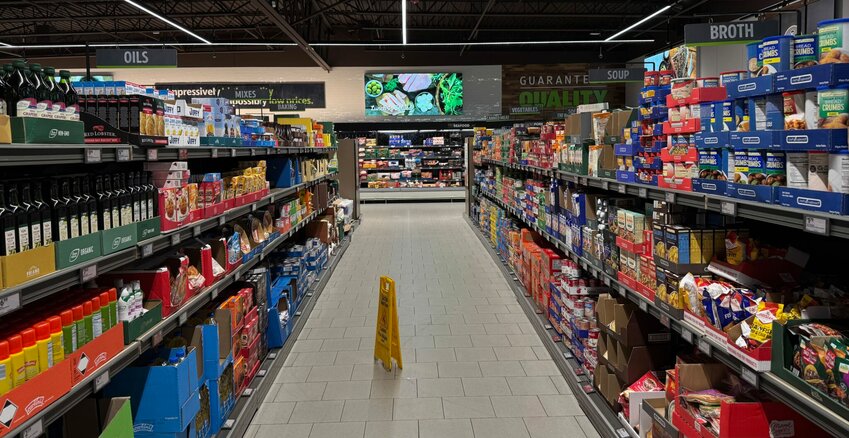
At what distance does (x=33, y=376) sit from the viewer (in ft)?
6.33

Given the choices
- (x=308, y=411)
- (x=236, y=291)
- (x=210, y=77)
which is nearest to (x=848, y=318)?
(x=308, y=411)

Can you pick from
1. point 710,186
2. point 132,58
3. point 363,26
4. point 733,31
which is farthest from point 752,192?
point 363,26

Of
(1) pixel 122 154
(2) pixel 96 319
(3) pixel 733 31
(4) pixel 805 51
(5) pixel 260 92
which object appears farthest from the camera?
(5) pixel 260 92

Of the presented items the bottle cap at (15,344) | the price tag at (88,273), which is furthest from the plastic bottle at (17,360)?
the price tag at (88,273)

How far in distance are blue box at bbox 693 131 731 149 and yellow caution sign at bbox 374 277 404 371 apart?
9.04ft

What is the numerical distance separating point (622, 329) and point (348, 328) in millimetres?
3105

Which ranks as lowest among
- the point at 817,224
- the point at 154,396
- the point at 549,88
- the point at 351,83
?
the point at 154,396

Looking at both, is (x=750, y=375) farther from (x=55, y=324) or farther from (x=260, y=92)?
(x=260, y=92)

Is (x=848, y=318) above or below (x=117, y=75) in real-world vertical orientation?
below

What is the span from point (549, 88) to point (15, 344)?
19.0 meters

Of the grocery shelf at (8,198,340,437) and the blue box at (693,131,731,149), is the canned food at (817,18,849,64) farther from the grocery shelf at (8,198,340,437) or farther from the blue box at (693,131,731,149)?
the grocery shelf at (8,198,340,437)

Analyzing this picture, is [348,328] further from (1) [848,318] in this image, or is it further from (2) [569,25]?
(2) [569,25]

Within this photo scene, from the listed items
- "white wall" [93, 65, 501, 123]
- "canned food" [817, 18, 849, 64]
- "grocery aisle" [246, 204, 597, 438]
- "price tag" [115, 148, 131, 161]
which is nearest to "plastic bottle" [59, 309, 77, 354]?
"price tag" [115, 148, 131, 161]

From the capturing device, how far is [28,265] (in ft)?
6.35
